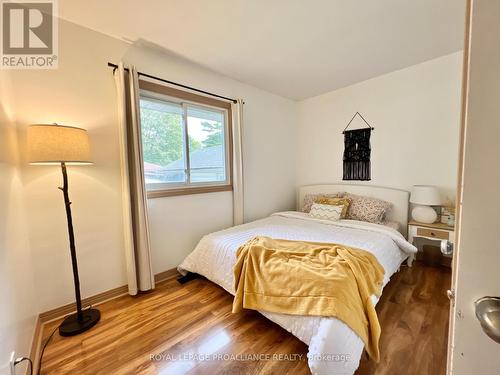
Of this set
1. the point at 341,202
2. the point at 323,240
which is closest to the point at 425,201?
the point at 341,202

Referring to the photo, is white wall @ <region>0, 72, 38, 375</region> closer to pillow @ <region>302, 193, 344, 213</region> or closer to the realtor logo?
the realtor logo

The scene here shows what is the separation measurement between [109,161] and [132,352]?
62.0 inches

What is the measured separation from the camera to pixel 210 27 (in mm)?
1932

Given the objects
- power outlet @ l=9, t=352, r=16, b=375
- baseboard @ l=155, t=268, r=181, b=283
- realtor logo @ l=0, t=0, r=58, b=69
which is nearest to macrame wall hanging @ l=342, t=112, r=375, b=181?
baseboard @ l=155, t=268, r=181, b=283

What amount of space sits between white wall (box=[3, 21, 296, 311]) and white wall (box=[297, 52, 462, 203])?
2.04 metres

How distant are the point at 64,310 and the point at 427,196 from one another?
382cm

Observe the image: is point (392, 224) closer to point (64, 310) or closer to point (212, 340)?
point (212, 340)

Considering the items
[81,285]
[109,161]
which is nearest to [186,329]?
[81,285]

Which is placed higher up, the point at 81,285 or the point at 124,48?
the point at 124,48

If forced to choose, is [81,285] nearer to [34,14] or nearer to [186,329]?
[186,329]

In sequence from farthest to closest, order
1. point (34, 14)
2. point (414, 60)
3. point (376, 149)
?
point (376, 149), point (414, 60), point (34, 14)

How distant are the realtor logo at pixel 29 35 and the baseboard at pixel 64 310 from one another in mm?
1913

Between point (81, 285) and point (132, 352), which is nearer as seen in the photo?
point (132, 352)

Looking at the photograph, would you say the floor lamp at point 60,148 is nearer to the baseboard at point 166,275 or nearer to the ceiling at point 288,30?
the baseboard at point 166,275
